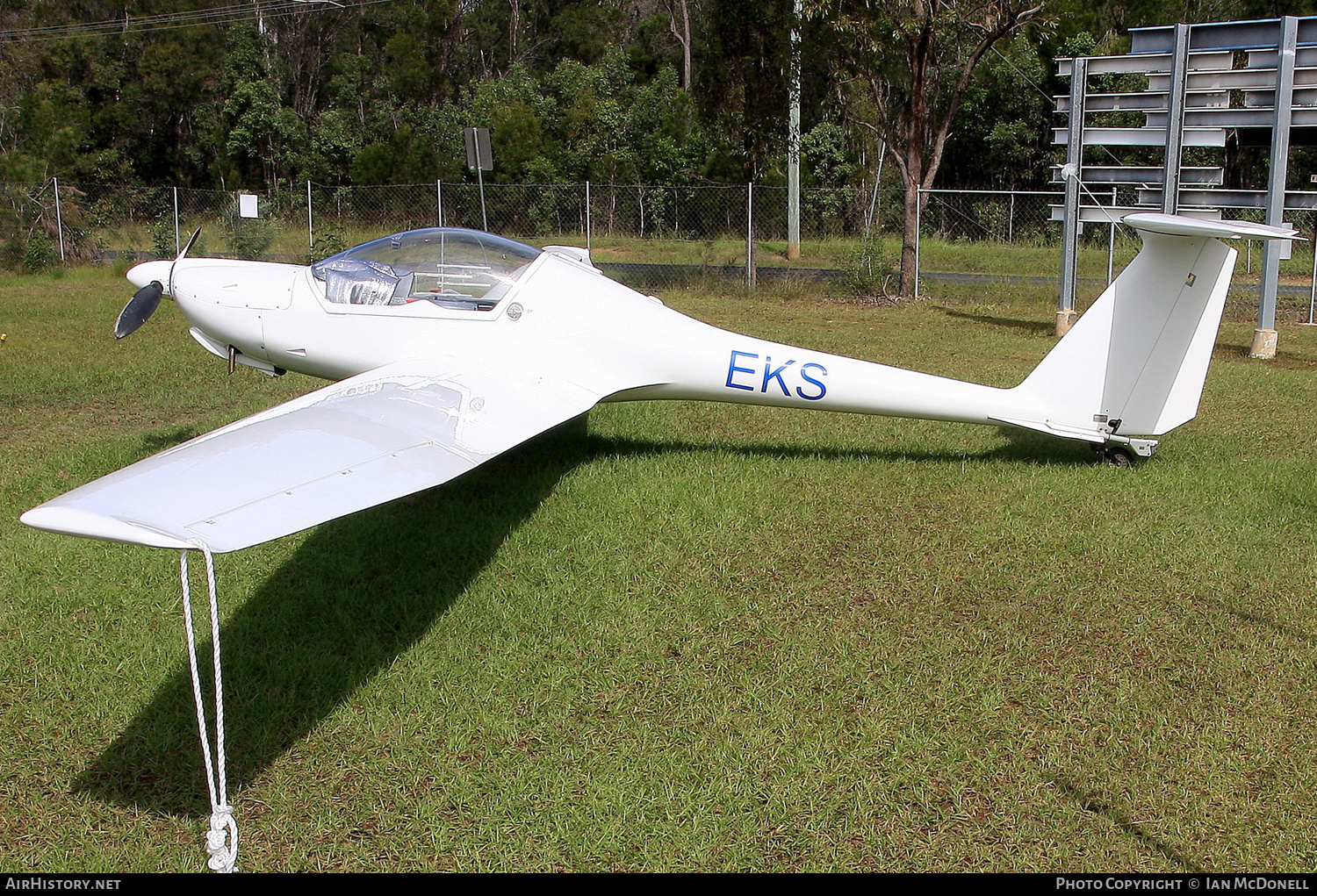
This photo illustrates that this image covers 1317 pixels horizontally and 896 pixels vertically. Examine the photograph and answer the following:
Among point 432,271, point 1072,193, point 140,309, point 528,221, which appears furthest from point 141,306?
point 528,221

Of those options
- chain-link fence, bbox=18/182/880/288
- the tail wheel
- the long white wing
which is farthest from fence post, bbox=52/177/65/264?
the tail wheel

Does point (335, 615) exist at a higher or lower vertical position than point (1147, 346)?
lower

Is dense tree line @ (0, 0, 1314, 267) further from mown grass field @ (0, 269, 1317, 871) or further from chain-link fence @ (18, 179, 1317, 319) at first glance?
mown grass field @ (0, 269, 1317, 871)

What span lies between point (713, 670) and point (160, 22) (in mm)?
50607

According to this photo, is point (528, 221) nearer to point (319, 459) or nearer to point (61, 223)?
point (61, 223)

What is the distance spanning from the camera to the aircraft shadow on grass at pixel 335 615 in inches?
163

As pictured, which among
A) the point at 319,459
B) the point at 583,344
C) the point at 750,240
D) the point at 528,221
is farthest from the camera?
the point at 528,221

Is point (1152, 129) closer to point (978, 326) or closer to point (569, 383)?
point (978, 326)

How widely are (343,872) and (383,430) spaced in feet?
7.44

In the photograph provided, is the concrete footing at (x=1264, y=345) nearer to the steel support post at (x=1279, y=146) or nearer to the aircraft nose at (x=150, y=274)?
the steel support post at (x=1279, y=146)

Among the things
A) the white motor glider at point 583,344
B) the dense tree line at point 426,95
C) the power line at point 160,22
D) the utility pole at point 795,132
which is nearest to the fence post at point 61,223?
the dense tree line at point 426,95

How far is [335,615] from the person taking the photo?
538 centimetres

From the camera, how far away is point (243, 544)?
11.0ft

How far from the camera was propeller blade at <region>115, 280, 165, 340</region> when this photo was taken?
7820 mm
